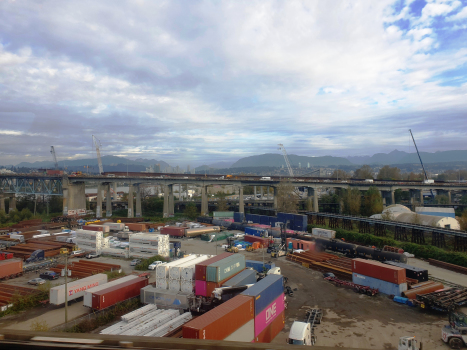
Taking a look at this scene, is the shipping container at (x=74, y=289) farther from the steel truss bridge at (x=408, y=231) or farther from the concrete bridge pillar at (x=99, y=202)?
the concrete bridge pillar at (x=99, y=202)

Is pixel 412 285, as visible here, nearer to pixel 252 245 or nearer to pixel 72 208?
pixel 252 245

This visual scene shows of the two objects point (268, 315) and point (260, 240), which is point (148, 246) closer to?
point (260, 240)

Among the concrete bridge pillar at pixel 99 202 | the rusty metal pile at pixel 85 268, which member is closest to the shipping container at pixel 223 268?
the rusty metal pile at pixel 85 268

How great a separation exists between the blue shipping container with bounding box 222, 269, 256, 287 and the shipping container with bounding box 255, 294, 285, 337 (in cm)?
339

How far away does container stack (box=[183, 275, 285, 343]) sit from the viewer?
1178 cm

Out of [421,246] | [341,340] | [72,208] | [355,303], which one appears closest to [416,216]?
[421,246]

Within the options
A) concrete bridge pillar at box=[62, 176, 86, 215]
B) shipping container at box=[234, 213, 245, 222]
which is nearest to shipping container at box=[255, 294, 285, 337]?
shipping container at box=[234, 213, 245, 222]

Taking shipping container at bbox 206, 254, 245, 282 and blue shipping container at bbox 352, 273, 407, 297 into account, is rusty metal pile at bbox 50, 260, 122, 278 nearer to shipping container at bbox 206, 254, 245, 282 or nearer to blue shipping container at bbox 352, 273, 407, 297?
shipping container at bbox 206, 254, 245, 282

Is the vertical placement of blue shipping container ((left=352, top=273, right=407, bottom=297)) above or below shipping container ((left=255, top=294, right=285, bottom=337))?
below

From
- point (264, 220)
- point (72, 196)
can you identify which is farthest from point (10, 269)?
point (72, 196)

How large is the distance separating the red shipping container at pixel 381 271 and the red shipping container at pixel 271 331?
10.3 m

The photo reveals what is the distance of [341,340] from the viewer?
15.8 metres

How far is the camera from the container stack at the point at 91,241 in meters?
37.7

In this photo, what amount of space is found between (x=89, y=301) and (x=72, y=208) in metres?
69.4
